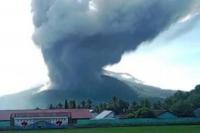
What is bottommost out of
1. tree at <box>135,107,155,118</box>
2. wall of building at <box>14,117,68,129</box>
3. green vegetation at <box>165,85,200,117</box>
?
wall of building at <box>14,117,68,129</box>

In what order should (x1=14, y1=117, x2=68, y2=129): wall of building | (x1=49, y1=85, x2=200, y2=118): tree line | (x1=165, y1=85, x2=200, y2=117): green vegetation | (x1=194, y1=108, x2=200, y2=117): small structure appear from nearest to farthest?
1. (x1=14, y1=117, x2=68, y2=129): wall of building
2. (x1=49, y1=85, x2=200, y2=118): tree line
3. (x1=194, y1=108, x2=200, y2=117): small structure
4. (x1=165, y1=85, x2=200, y2=117): green vegetation

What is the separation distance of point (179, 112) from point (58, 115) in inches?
1011

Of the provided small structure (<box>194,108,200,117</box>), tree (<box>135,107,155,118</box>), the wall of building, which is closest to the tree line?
tree (<box>135,107,155,118</box>)

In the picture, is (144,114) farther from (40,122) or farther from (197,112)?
(40,122)

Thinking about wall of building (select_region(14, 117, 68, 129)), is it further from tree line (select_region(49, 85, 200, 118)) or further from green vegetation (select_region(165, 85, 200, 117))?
green vegetation (select_region(165, 85, 200, 117))

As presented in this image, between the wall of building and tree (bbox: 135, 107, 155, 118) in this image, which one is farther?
tree (bbox: 135, 107, 155, 118)

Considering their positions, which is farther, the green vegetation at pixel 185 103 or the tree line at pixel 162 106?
the green vegetation at pixel 185 103

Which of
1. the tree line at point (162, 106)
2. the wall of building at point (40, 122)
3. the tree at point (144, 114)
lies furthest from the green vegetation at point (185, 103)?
the wall of building at point (40, 122)

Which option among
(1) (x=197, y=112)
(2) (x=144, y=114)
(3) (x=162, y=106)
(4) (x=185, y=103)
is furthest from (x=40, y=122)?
(3) (x=162, y=106)

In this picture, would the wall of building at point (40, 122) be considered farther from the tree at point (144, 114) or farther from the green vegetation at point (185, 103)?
the green vegetation at point (185, 103)

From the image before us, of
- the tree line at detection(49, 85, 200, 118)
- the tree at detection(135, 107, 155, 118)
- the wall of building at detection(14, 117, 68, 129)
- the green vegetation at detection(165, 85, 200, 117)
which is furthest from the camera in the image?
the green vegetation at detection(165, 85, 200, 117)

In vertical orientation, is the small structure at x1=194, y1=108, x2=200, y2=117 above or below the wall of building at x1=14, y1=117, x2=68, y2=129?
above

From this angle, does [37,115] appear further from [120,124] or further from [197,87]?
[197,87]

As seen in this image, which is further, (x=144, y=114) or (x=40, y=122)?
(x=144, y=114)
